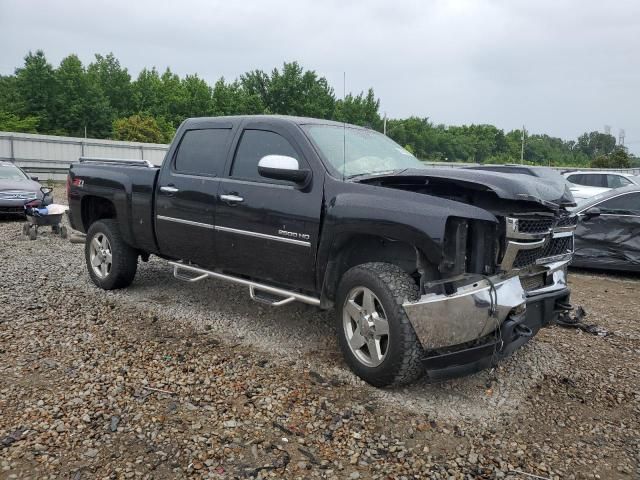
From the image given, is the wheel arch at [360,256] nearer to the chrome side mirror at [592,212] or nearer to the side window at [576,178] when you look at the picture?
the chrome side mirror at [592,212]

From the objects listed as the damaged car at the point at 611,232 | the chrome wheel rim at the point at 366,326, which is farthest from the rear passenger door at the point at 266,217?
the damaged car at the point at 611,232

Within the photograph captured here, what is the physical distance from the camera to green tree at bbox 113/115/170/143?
4112 cm

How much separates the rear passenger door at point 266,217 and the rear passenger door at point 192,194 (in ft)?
0.56

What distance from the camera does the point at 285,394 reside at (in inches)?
137

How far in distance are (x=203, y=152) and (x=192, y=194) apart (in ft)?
1.52

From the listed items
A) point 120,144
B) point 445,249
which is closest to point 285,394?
point 445,249

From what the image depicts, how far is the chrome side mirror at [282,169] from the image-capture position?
3828mm

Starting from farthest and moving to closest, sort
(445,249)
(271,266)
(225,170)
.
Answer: (225,170)
(271,266)
(445,249)

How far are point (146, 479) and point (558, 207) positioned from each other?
294 cm

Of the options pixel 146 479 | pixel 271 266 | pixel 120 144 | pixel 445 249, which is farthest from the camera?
pixel 120 144

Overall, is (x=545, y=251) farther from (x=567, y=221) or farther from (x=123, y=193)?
(x=123, y=193)

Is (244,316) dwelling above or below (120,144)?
below

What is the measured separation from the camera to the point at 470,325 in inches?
123

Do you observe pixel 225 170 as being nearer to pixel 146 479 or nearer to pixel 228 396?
pixel 228 396
